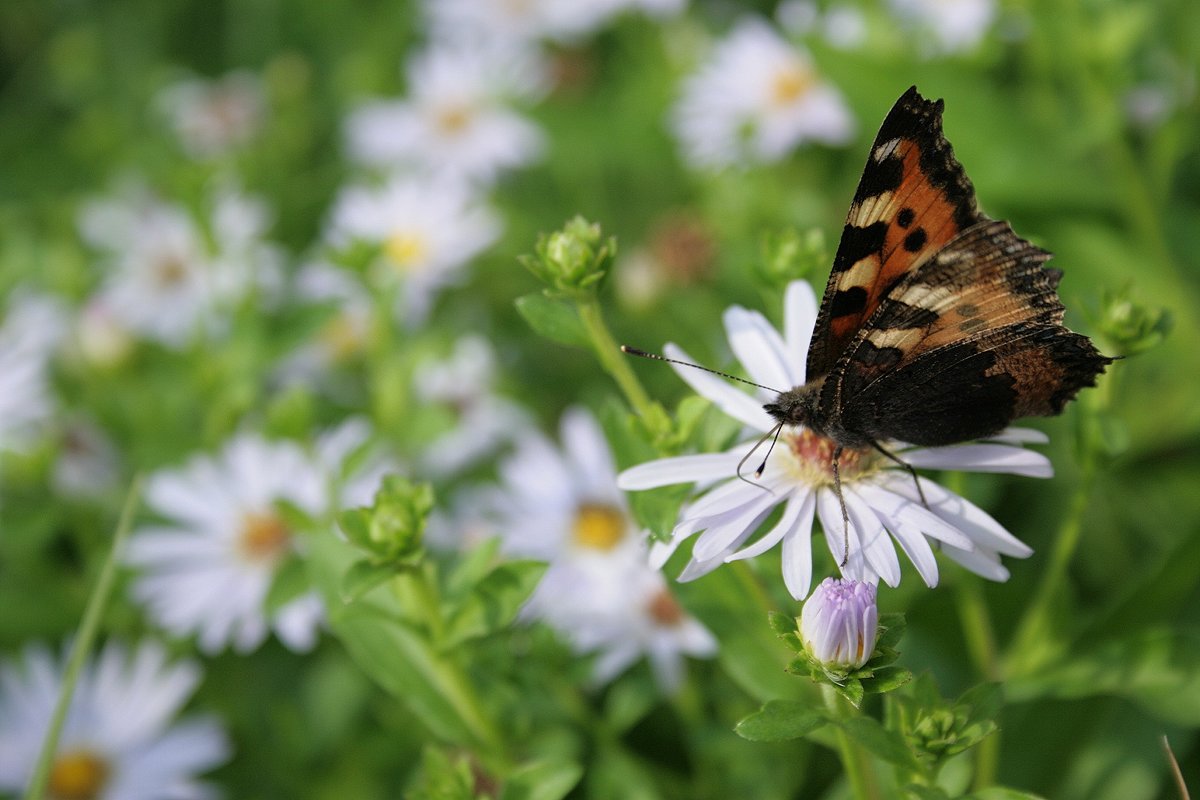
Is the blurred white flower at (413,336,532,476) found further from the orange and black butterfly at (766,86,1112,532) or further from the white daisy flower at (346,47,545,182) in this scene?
the orange and black butterfly at (766,86,1112,532)

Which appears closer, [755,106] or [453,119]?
[755,106]

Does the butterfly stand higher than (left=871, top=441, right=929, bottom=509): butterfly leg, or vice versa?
the butterfly

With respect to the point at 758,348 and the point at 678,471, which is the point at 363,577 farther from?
the point at 758,348

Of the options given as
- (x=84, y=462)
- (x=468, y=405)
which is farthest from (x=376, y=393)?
(x=84, y=462)

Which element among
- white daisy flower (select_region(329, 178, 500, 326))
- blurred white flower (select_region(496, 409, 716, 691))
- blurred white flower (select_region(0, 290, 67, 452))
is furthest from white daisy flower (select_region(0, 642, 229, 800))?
white daisy flower (select_region(329, 178, 500, 326))

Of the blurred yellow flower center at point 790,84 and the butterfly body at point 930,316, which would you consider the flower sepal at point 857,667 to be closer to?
the butterfly body at point 930,316

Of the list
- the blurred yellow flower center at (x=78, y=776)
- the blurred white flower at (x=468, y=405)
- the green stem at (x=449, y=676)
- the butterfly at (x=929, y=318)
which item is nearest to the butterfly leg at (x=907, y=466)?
the butterfly at (x=929, y=318)
